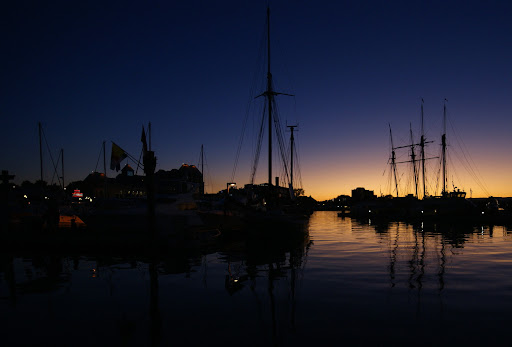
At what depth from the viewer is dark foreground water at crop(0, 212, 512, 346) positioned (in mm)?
7891

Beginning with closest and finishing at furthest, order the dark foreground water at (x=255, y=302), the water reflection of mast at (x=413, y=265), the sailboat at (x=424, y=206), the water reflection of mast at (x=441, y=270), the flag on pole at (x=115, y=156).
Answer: the dark foreground water at (x=255, y=302) < the water reflection of mast at (x=441, y=270) < the water reflection of mast at (x=413, y=265) < the flag on pole at (x=115, y=156) < the sailboat at (x=424, y=206)

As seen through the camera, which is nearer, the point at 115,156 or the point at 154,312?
the point at 154,312

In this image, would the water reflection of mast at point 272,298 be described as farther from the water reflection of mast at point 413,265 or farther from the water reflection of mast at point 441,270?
the water reflection of mast at point 441,270

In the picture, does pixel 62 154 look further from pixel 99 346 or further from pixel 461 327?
pixel 461 327

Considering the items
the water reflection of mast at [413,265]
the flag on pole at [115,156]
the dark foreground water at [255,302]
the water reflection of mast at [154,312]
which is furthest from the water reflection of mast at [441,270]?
the flag on pole at [115,156]

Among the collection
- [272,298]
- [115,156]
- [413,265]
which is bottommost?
[413,265]

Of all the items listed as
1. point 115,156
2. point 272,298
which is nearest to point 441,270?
point 272,298

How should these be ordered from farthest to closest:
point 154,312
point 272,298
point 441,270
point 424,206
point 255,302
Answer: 1. point 424,206
2. point 441,270
3. point 272,298
4. point 255,302
5. point 154,312

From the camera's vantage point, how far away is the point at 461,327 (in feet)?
27.3

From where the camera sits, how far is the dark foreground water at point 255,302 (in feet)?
25.9

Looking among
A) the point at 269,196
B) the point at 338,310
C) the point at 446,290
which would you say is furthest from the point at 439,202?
the point at 338,310

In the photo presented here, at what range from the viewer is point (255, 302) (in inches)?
419

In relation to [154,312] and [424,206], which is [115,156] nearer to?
[154,312]

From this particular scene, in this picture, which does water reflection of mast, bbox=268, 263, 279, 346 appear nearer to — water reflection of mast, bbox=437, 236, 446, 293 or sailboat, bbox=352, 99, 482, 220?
water reflection of mast, bbox=437, 236, 446, 293
